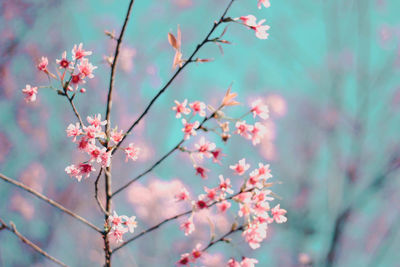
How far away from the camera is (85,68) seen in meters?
1.88

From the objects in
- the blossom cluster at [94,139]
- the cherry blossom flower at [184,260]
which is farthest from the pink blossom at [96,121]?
the cherry blossom flower at [184,260]

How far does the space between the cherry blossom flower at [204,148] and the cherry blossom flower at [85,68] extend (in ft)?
2.29

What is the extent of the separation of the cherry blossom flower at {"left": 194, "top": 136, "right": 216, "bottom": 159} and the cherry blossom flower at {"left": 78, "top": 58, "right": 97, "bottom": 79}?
698 millimetres

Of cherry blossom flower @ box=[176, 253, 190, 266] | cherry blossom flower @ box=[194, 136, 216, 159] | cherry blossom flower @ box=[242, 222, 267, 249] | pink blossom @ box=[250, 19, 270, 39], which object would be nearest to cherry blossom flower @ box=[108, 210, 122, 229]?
cherry blossom flower @ box=[176, 253, 190, 266]

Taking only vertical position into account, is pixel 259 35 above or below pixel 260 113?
above

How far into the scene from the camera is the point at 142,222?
320 inches

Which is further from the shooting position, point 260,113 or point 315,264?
point 315,264

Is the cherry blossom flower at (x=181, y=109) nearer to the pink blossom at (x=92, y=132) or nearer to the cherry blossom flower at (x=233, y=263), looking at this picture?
the pink blossom at (x=92, y=132)

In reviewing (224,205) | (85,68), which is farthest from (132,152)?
(224,205)

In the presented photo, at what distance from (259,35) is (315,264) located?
11.7 feet

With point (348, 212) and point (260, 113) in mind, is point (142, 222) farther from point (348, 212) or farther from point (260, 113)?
point (260, 113)

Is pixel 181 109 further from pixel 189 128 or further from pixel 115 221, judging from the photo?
pixel 115 221

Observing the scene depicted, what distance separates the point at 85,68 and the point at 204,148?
2.56ft

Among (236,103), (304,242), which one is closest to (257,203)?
(236,103)
